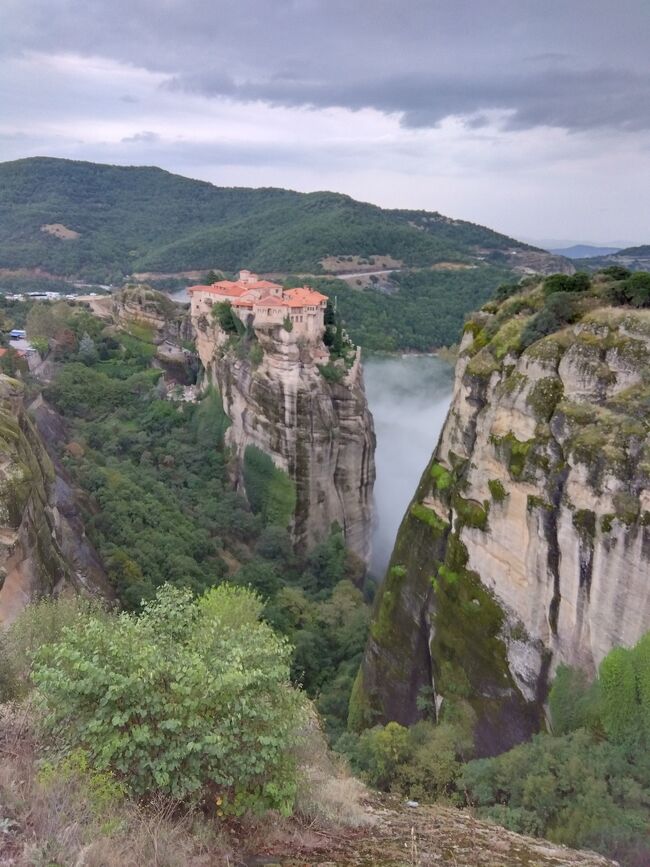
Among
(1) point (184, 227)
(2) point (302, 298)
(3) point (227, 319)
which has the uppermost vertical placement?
(1) point (184, 227)

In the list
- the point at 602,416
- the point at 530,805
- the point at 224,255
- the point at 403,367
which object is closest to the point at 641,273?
the point at 602,416

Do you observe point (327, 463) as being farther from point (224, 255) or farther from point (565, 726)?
point (224, 255)

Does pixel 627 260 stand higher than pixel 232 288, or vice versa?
pixel 627 260

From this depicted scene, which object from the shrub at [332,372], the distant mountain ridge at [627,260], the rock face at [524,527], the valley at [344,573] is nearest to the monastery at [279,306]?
the valley at [344,573]

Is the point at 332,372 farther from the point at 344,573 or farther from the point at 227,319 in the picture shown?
the point at 344,573

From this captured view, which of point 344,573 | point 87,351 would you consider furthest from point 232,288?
point 344,573

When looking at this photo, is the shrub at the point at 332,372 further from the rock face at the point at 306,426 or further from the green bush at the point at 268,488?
the green bush at the point at 268,488
